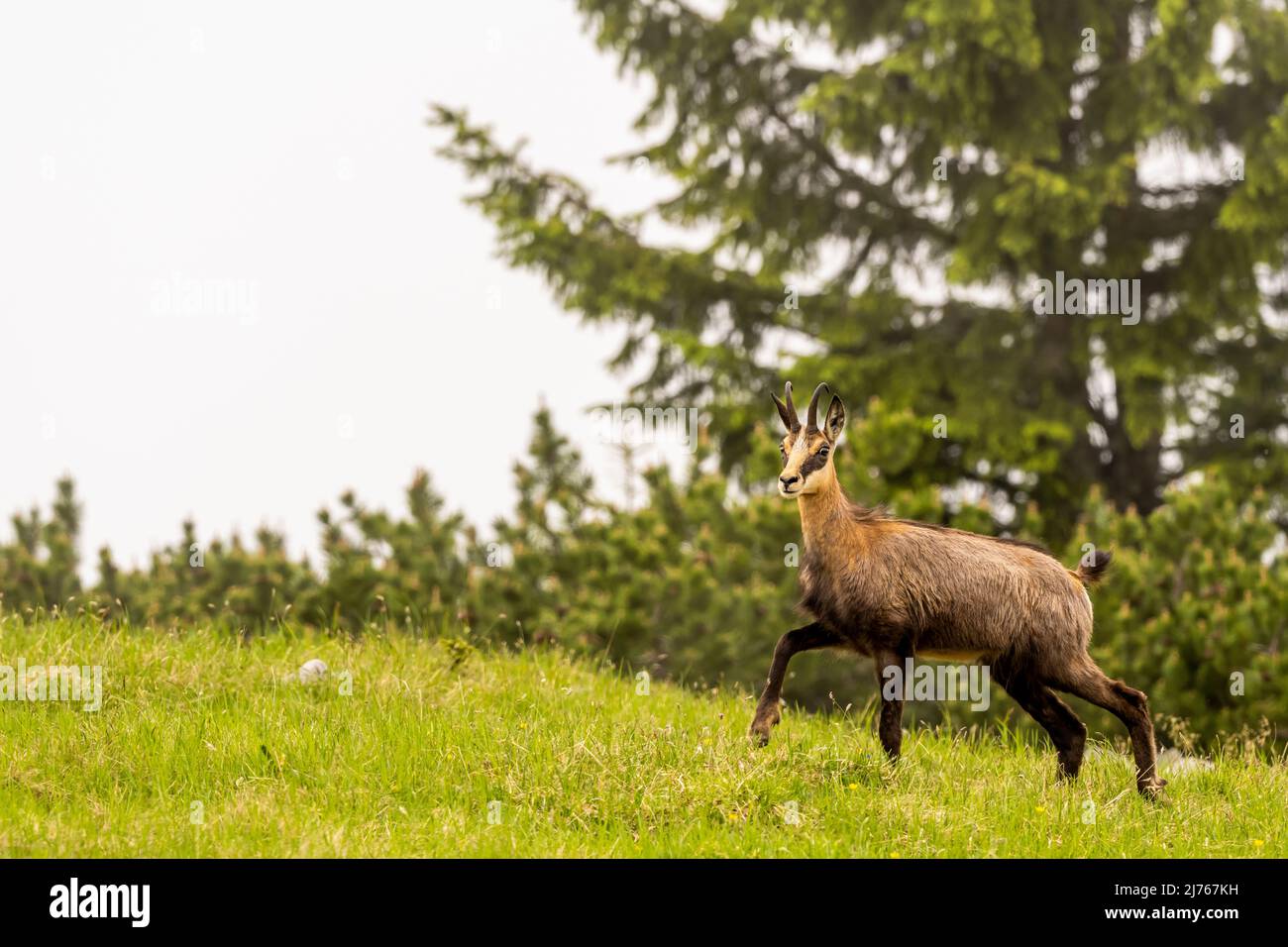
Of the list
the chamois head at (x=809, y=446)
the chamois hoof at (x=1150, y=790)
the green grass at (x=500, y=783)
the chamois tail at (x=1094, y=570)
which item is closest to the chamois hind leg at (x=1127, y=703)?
the chamois hoof at (x=1150, y=790)

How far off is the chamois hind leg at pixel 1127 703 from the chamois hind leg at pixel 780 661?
1520mm

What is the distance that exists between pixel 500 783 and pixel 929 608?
2.83m

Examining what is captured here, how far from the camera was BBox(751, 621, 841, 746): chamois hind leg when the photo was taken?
847 cm

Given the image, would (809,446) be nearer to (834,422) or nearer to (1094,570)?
(834,422)

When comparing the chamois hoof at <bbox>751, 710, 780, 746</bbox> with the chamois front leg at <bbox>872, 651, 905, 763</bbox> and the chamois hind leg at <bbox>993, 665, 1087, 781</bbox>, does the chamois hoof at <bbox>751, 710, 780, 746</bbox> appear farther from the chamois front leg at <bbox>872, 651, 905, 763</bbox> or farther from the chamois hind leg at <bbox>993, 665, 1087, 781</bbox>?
the chamois hind leg at <bbox>993, 665, 1087, 781</bbox>

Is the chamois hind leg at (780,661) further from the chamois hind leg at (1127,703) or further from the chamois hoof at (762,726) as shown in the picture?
the chamois hind leg at (1127,703)

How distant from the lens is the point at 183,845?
6793mm

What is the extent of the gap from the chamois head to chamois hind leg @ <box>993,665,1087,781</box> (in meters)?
1.81

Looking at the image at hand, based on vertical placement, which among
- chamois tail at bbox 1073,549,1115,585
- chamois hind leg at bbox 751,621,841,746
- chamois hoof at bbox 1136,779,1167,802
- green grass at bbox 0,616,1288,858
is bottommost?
chamois hoof at bbox 1136,779,1167,802

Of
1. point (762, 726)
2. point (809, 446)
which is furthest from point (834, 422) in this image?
point (762, 726)

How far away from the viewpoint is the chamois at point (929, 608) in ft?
27.6

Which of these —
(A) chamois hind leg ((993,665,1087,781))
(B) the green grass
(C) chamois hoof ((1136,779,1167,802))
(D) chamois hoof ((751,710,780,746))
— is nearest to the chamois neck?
(D) chamois hoof ((751,710,780,746))
